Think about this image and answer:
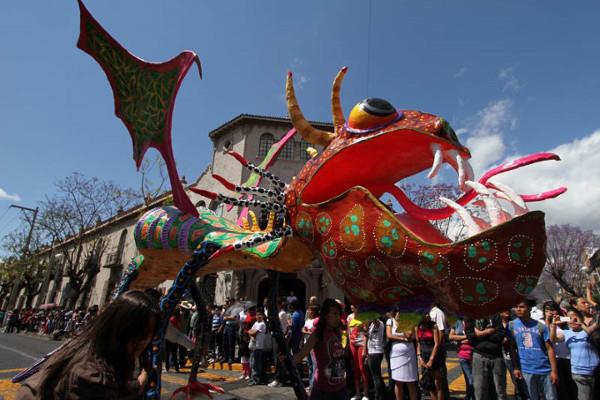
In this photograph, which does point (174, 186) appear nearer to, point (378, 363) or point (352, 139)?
point (352, 139)

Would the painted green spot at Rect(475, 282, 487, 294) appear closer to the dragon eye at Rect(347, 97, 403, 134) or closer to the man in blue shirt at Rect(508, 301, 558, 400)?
the dragon eye at Rect(347, 97, 403, 134)

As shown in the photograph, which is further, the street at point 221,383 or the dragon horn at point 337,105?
the street at point 221,383

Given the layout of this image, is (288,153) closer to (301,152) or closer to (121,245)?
(301,152)

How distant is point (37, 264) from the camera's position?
27.0 metres

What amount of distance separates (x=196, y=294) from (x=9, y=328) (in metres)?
20.9

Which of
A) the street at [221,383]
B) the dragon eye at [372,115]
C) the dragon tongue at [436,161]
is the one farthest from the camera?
the street at [221,383]

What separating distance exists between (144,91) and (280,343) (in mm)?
2906

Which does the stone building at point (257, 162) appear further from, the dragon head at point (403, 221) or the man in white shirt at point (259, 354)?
the dragon head at point (403, 221)

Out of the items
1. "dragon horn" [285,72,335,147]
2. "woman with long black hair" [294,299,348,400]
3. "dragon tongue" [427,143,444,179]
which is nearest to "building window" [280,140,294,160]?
"dragon horn" [285,72,335,147]

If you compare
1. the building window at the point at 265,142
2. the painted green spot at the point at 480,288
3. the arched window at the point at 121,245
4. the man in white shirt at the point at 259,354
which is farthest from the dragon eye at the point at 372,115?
the arched window at the point at 121,245

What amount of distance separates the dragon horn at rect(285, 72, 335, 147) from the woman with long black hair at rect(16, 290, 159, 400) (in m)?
2.02

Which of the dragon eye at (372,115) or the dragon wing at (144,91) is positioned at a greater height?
the dragon wing at (144,91)

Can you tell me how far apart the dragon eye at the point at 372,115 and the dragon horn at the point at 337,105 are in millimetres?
410

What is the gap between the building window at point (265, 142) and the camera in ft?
59.3
